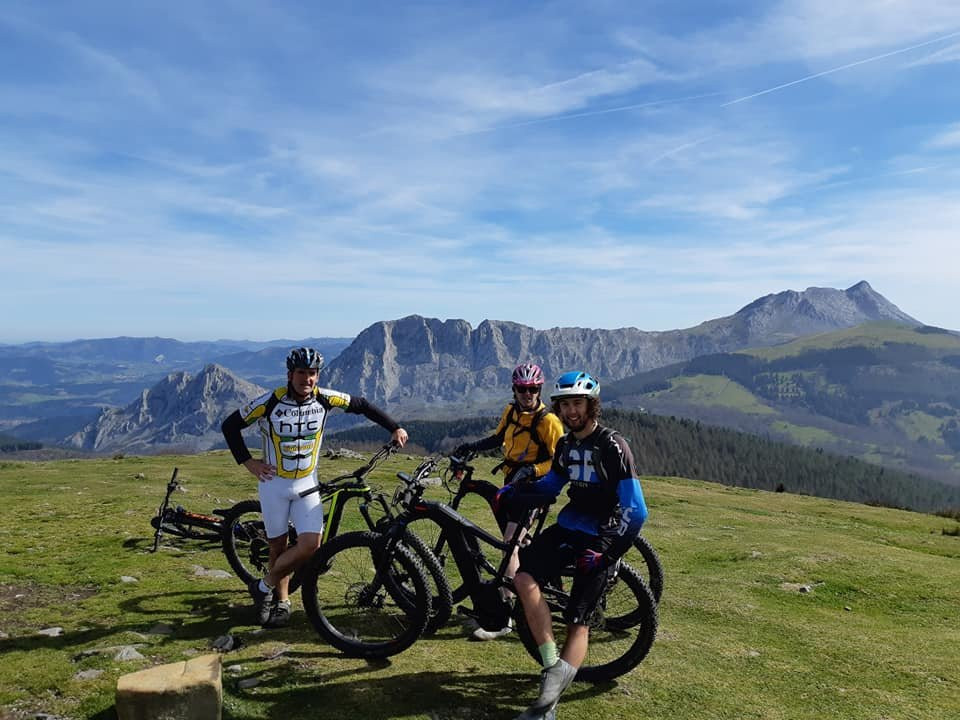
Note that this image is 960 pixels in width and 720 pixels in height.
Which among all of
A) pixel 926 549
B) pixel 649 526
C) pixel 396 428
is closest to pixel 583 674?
pixel 396 428

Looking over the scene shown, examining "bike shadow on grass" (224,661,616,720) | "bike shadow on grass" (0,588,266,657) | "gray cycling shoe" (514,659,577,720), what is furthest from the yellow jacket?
"bike shadow on grass" (0,588,266,657)

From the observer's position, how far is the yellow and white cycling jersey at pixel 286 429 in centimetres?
887

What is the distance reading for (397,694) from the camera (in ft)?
22.1

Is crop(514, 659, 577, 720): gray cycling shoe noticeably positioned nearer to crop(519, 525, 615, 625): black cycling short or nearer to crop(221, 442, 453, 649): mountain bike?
crop(519, 525, 615, 625): black cycling short

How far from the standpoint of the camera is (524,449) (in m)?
10.1

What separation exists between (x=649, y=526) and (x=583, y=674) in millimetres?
14549

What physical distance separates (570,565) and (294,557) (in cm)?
419

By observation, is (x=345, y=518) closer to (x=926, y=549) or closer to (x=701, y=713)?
(x=701, y=713)

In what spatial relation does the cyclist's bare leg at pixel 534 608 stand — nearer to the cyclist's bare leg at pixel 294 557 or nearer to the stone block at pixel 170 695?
the stone block at pixel 170 695

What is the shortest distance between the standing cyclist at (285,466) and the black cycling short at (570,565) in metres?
2.97

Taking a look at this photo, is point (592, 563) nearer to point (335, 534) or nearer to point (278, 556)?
point (335, 534)

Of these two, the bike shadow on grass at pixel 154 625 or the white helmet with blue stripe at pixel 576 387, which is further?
the bike shadow on grass at pixel 154 625

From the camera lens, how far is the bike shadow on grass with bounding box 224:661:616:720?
6332mm

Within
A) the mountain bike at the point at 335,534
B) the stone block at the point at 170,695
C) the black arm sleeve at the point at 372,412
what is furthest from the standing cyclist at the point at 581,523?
the stone block at the point at 170,695
